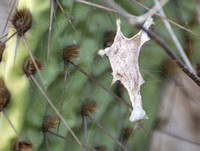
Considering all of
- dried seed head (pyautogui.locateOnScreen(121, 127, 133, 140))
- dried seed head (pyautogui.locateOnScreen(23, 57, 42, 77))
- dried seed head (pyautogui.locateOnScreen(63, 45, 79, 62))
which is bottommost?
dried seed head (pyautogui.locateOnScreen(121, 127, 133, 140))

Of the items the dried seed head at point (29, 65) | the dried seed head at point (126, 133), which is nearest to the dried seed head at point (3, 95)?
the dried seed head at point (29, 65)

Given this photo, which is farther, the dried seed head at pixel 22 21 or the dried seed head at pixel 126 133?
the dried seed head at pixel 126 133

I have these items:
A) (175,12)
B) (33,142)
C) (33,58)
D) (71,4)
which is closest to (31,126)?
(33,142)

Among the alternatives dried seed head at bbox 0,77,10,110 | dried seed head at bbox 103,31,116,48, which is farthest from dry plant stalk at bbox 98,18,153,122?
dried seed head at bbox 0,77,10,110

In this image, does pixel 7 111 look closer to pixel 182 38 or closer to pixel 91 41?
pixel 91 41

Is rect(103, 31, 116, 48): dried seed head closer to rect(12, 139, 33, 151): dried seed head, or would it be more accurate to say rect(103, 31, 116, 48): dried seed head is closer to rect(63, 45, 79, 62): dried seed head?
rect(63, 45, 79, 62): dried seed head

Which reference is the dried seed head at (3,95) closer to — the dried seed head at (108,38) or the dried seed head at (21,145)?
the dried seed head at (21,145)

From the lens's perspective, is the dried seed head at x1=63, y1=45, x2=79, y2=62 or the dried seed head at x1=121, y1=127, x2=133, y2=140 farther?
the dried seed head at x1=121, y1=127, x2=133, y2=140

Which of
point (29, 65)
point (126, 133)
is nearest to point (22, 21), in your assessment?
point (29, 65)
